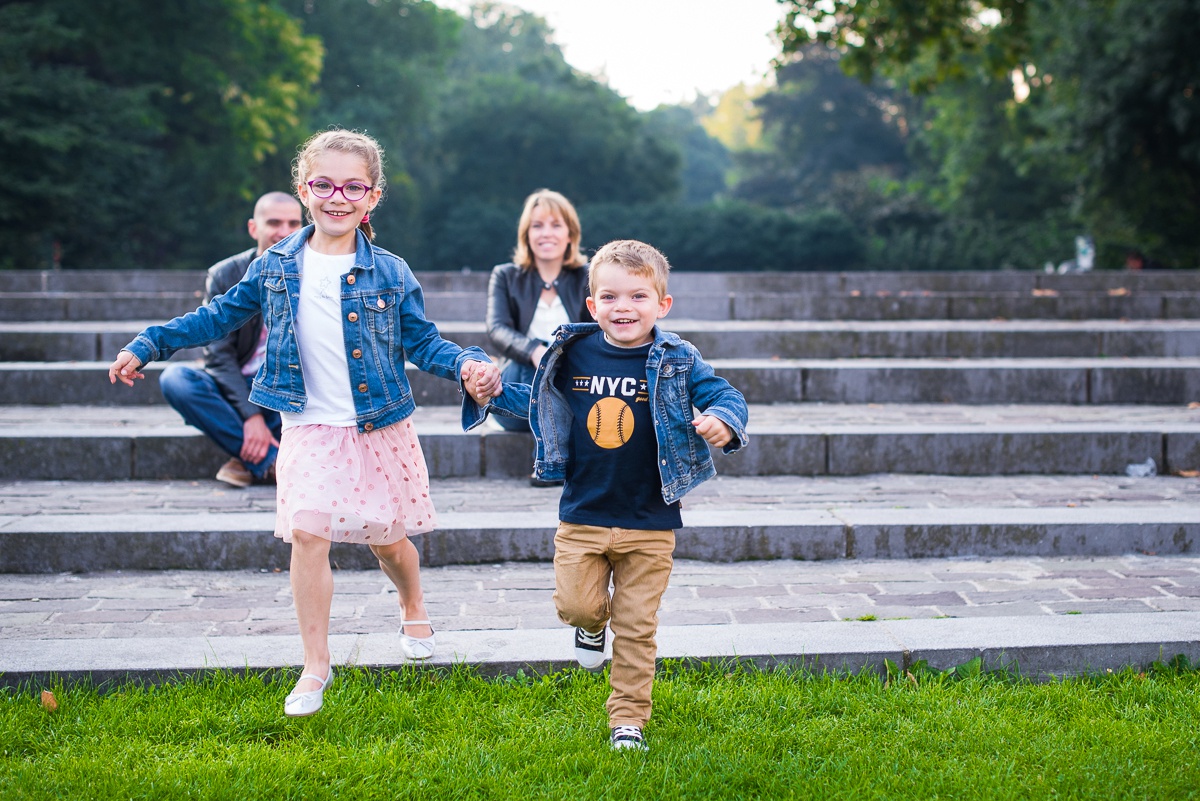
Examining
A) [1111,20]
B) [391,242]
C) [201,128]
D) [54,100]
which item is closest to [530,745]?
[1111,20]

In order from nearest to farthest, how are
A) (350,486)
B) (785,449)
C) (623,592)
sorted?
(623,592)
(350,486)
(785,449)

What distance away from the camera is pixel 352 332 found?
3.40 meters

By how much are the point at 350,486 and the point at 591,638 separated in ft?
3.06

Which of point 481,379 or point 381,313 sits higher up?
point 381,313

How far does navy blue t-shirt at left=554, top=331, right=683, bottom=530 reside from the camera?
318 centimetres

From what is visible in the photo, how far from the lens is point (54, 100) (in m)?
23.4

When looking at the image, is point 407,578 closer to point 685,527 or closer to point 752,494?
point 685,527

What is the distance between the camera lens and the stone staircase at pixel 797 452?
505cm

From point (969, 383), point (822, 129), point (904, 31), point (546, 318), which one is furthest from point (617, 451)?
point (822, 129)

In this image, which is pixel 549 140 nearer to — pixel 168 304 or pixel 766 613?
pixel 168 304

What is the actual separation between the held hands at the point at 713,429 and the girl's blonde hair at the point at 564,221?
3.29 meters

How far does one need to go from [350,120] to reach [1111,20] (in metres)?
23.1

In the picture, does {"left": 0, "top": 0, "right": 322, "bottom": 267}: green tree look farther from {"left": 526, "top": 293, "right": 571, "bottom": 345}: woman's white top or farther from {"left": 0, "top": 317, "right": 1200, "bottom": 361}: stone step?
{"left": 526, "top": 293, "right": 571, "bottom": 345}: woman's white top

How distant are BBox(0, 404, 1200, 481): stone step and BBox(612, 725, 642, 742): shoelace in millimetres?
3355
